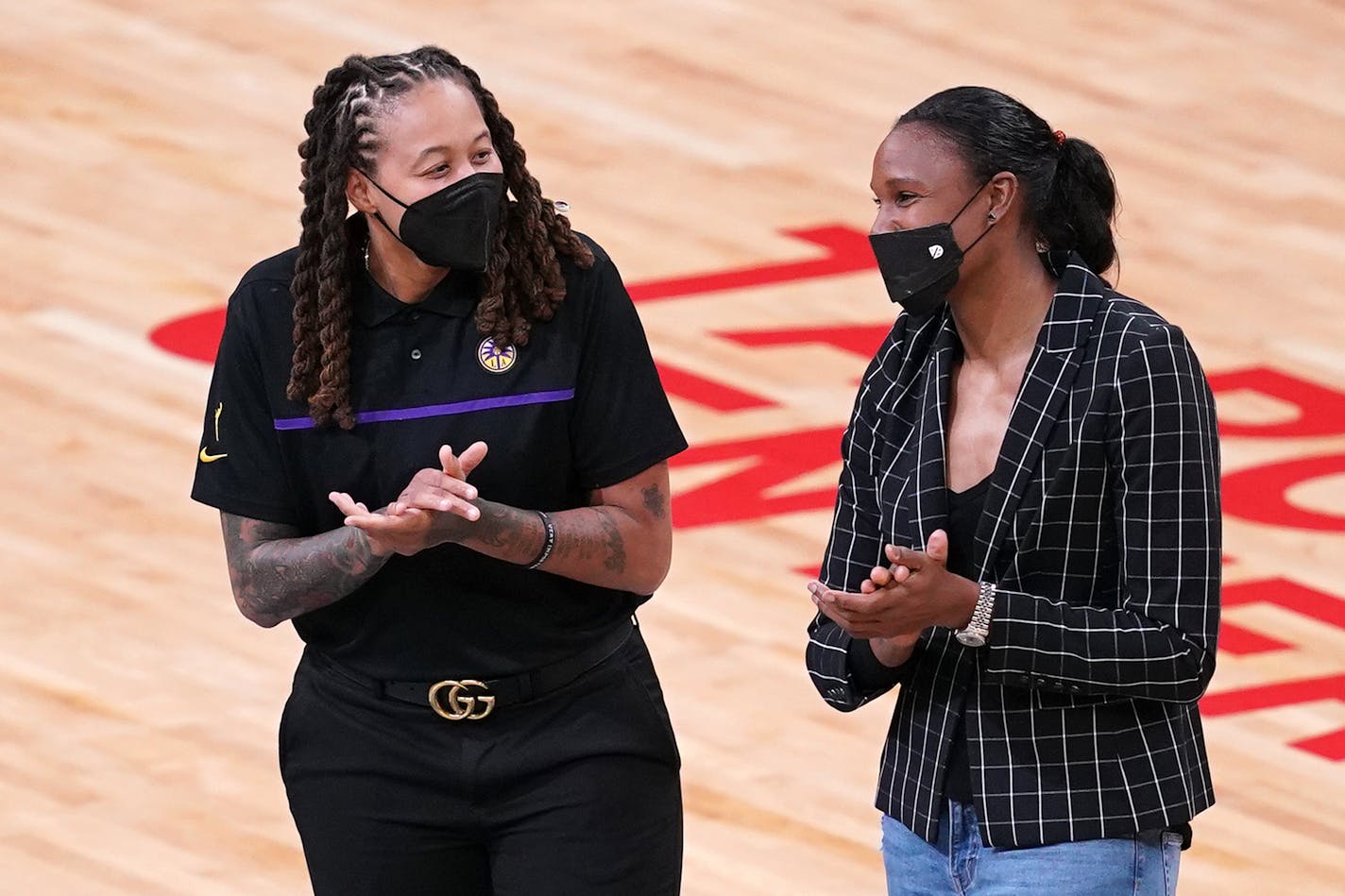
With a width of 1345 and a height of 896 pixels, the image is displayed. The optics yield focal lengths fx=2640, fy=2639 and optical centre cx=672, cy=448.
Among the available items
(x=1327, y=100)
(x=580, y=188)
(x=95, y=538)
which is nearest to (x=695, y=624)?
(x=95, y=538)

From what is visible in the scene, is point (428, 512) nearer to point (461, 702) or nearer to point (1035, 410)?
point (461, 702)

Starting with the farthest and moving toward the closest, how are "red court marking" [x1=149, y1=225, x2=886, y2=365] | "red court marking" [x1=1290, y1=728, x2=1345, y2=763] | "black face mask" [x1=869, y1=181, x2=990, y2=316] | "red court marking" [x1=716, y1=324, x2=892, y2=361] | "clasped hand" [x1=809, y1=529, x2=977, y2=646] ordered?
"red court marking" [x1=716, y1=324, x2=892, y2=361], "red court marking" [x1=149, y1=225, x2=886, y2=365], "red court marking" [x1=1290, y1=728, x2=1345, y2=763], "black face mask" [x1=869, y1=181, x2=990, y2=316], "clasped hand" [x1=809, y1=529, x2=977, y2=646]

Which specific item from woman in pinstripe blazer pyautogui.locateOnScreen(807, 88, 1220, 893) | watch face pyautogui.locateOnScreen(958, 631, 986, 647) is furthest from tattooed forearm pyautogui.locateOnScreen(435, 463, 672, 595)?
watch face pyautogui.locateOnScreen(958, 631, 986, 647)

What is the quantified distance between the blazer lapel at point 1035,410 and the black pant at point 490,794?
51cm

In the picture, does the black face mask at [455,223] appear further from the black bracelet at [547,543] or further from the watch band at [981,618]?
the watch band at [981,618]

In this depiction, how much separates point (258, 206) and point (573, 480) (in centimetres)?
415

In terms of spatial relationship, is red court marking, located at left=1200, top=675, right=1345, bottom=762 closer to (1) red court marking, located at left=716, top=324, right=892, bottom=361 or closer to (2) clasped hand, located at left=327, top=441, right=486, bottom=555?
(1) red court marking, located at left=716, top=324, right=892, bottom=361

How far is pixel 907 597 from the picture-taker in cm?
261

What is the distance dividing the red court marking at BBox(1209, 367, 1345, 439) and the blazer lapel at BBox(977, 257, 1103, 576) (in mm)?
3414

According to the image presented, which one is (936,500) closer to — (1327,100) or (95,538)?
(95,538)

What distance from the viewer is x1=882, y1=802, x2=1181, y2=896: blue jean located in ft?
8.74

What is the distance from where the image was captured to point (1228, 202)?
7.33 meters

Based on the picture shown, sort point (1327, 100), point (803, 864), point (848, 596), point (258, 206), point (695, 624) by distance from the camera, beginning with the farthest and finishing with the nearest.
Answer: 1. point (1327, 100)
2. point (258, 206)
3. point (695, 624)
4. point (803, 864)
5. point (848, 596)

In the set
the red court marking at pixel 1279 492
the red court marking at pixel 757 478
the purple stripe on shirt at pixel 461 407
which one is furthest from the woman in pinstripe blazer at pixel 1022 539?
the red court marking at pixel 1279 492
